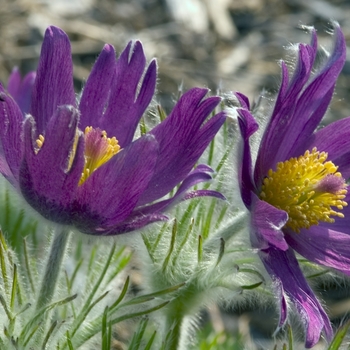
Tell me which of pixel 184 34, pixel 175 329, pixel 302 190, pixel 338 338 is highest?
pixel 302 190

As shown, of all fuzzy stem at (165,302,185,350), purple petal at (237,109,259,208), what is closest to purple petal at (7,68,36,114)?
fuzzy stem at (165,302,185,350)

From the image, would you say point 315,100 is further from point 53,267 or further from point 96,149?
point 53,267

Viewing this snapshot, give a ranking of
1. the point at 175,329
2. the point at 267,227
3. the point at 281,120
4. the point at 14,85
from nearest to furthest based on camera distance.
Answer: the point at 267,227 → the point at 281,120 → the point at 175,329 → the point at 14,85

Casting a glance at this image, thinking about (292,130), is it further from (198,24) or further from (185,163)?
(198,24)

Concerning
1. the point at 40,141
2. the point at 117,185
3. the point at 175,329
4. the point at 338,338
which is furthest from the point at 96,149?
the point at 338,338

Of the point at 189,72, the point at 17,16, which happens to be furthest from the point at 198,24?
the point at 17,16

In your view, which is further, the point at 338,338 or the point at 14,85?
the point at 14,85
